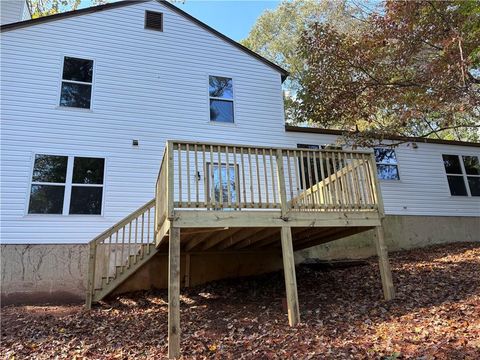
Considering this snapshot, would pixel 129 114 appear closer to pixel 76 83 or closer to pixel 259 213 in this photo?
pixel 76 83

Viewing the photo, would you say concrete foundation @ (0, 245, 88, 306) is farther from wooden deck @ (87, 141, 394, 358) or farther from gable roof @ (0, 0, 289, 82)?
gable roof @ (0, 0, 289, 82)

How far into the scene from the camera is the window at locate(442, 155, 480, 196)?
1333cm

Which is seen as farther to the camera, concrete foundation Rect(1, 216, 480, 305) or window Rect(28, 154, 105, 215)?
window Rect(28, 154, 105, 215)

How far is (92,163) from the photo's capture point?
10.0 metres

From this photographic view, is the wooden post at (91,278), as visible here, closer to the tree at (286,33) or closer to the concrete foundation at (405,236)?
the concrete foundation at (405,236)

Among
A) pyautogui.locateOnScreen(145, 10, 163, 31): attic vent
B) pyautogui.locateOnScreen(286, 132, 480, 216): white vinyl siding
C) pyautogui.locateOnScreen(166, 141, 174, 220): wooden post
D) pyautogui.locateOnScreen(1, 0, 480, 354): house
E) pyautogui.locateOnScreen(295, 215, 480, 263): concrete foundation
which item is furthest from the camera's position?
pyautogui.locateOnScreen(286, 132, 480, 216): white vinyl siding

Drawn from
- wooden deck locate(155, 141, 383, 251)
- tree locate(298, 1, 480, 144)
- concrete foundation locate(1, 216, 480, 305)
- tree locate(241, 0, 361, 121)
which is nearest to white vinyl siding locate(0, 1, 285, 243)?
concrete foundation locate(1, 216, 480, 305)

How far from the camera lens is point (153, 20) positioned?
1203 centimetres

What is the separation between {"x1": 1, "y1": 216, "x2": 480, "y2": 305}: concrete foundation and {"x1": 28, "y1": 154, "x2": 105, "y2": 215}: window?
965 mm

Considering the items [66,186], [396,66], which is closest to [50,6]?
[66,186]

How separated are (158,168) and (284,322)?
5.94 m

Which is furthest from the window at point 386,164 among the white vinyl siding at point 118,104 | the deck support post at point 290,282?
the deck support post at point 290,282

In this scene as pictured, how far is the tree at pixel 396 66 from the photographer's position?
977cm

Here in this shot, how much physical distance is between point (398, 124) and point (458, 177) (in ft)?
13.0
